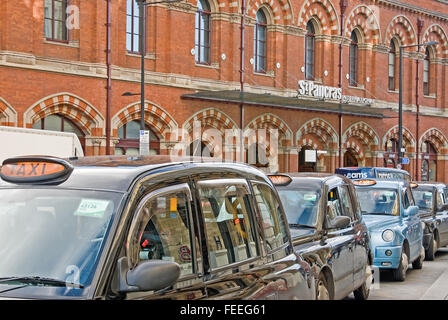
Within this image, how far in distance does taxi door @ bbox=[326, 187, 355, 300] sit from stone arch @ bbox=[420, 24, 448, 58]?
36.9m

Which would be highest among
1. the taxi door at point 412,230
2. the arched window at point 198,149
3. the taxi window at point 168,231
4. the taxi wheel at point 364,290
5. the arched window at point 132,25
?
the arched window at point 132,25

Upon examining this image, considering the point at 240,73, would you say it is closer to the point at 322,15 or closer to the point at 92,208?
the point at 322,15

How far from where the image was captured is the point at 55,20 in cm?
2691

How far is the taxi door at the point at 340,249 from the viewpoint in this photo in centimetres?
876

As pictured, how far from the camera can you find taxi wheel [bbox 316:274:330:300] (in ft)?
26.5

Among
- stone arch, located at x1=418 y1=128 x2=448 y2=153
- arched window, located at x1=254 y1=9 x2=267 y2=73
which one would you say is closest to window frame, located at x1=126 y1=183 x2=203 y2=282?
arched window, located at x1=254 y1=9 x2=267 y2=73

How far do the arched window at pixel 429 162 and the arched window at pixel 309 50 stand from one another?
1132 cm

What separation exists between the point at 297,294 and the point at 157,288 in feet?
7.08

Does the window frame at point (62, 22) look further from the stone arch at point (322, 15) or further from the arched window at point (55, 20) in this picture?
the stone arch at point (322, 15)

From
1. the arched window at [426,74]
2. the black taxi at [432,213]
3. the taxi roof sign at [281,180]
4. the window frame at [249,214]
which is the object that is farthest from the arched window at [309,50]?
the window frame at [249,214]

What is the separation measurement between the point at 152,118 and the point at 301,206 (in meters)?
20.7

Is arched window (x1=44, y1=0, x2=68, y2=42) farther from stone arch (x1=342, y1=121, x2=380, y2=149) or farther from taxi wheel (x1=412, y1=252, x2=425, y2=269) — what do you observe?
stone arch (x1=342, y1=121, x2=380, y2=149)

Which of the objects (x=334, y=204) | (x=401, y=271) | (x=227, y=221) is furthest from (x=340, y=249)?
(x=401, y=271)
